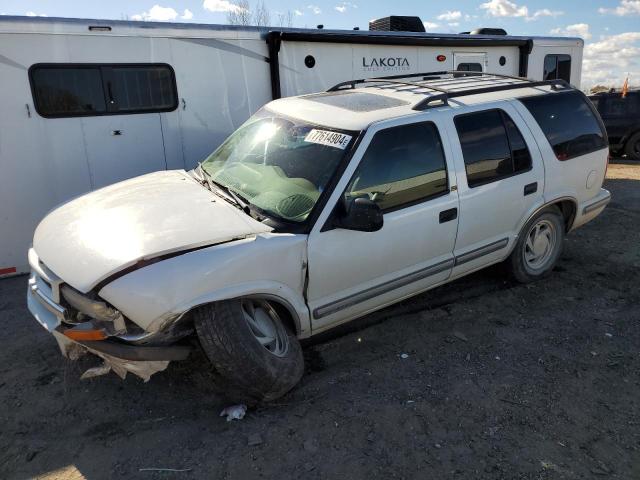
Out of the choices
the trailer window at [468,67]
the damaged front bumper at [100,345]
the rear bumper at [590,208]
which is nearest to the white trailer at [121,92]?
the trailer window at [468,67]

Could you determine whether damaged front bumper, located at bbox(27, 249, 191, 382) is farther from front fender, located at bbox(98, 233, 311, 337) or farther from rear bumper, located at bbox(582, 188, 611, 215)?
rear bumper, located at bbox(582, 188, 611, 215)

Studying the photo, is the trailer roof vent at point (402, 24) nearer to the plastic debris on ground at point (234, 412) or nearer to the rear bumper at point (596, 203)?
the rear bumper at point (596, 203)

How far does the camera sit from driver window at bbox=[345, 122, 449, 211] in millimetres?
3480

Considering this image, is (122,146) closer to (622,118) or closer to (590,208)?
(590,208)

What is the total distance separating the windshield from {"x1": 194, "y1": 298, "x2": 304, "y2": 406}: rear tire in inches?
26.8

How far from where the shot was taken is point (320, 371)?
360 centimetres

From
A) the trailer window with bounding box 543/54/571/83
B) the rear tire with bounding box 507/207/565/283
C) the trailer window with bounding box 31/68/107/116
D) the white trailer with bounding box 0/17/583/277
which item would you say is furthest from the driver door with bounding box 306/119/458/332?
the trailer window with bounding box 543/54/571/83

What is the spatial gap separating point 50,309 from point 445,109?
3.12 metres

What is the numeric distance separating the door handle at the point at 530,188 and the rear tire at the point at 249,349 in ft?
8.11

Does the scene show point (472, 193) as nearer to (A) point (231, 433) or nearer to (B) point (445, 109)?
(B) point (445, 109)

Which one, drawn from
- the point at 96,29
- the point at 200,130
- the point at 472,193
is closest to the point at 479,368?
the point at 472,193

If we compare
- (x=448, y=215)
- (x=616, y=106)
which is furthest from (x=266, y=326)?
(x=616, y=106)

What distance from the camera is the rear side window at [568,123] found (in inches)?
183

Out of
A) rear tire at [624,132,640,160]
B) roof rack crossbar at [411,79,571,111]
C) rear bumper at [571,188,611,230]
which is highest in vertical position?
roof rack crossbar at [411,79,571,111]
